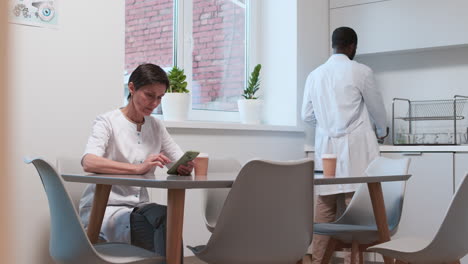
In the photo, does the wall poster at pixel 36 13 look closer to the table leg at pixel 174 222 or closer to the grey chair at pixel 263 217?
the table leg at pixel 174 222

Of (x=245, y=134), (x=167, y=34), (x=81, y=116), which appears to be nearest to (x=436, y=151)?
(x=245, y=134)

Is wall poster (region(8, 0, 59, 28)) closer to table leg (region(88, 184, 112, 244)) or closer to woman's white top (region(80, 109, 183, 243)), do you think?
woman's white top (region(80, 109, 183, 243))

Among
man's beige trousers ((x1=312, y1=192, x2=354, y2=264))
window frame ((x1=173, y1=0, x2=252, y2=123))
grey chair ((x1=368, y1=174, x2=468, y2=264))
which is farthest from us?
window frame ((x1=173, y1=0, x2=252, y2=123))

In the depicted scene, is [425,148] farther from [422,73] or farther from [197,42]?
[197,42]

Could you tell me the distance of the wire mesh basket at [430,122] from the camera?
409 cm

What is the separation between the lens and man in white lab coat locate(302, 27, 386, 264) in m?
3.51

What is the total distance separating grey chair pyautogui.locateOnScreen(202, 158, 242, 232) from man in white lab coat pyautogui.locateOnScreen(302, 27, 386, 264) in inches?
38.5

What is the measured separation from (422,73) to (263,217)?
9.75 ft

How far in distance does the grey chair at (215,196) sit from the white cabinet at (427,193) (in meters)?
1.51

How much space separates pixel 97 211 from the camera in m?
2.04

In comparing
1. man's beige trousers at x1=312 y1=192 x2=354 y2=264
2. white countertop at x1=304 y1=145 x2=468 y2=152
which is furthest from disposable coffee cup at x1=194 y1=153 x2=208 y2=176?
white countertop at x1=304 y1=145 x2=468 y2=152

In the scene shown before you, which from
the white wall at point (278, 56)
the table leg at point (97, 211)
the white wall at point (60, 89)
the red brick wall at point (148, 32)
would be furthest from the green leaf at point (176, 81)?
the table leg at point (97, 211)

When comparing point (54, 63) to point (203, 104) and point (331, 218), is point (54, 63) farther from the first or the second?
point (331, 218)

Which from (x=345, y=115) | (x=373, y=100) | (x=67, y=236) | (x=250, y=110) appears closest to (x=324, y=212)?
(x=345, y=115)
